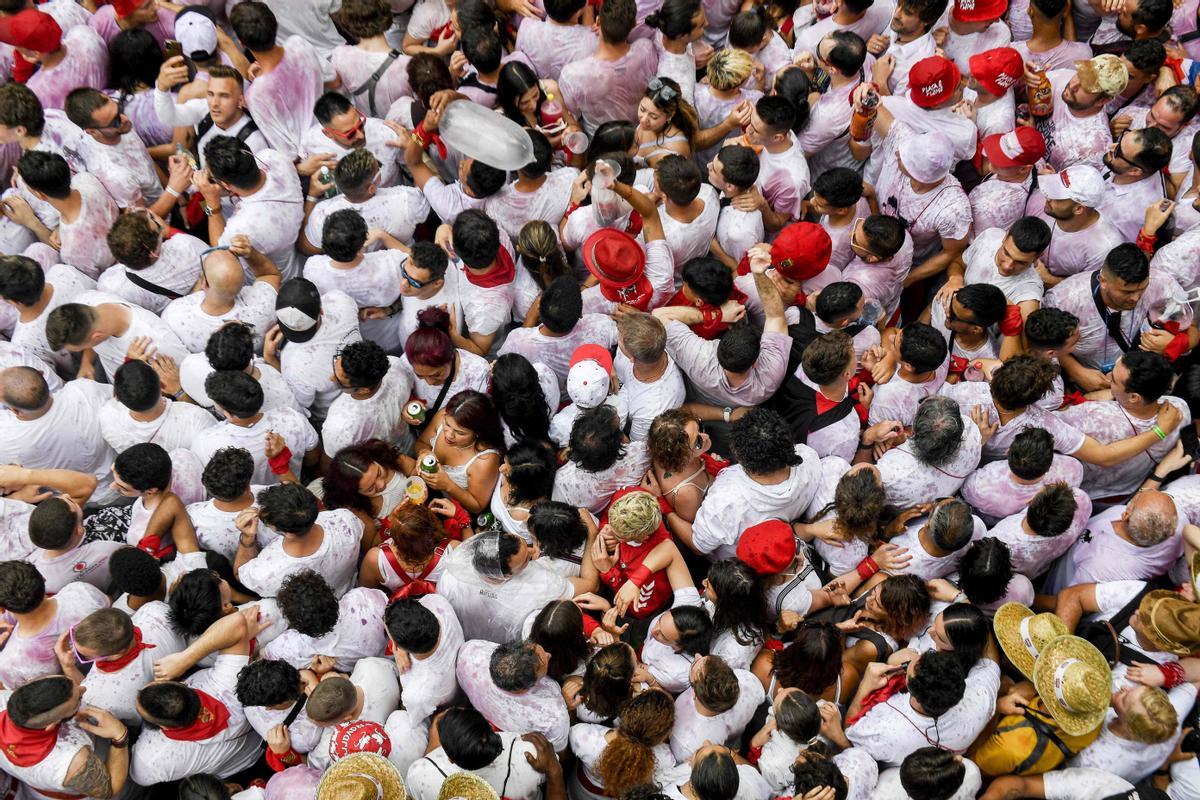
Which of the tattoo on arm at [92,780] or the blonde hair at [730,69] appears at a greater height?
the blonde hair at [730,69]

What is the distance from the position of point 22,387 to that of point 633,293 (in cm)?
357

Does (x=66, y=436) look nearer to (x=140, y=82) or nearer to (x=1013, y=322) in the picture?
(x=140, y=82)

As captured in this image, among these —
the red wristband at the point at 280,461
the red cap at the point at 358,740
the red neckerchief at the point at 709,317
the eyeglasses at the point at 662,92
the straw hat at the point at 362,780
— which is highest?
the eyeglasses at the point at 662,92

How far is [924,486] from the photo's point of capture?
4.98 meters

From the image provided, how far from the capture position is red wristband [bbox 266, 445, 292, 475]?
5.19 m

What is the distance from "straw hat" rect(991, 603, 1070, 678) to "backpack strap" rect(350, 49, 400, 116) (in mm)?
5562

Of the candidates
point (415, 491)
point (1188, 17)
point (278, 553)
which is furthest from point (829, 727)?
point (1188, 17)

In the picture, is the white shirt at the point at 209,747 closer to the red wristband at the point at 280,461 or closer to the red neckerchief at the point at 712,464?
the red wristband at the point at 280,461

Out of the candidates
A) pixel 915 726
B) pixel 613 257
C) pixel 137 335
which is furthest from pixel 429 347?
pixel 915 726

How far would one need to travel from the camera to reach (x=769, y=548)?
4.54m

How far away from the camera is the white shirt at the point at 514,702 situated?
442 cm

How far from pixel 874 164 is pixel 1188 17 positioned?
2845 mm

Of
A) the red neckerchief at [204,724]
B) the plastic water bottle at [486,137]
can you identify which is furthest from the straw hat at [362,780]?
the plastic water bottle at [486,137]

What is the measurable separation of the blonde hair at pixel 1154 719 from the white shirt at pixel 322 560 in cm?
397
